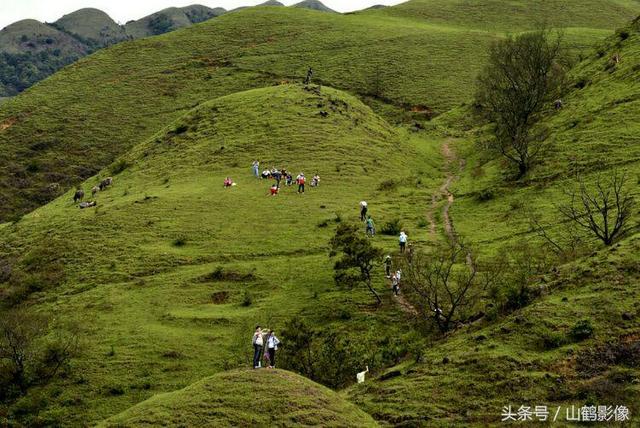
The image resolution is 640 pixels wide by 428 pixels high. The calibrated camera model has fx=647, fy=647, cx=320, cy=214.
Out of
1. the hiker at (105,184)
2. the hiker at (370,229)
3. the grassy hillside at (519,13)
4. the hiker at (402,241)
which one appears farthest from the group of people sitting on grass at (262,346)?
the grassy hillside at (519,13)

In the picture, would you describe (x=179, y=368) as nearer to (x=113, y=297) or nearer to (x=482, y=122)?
(x=113, y=297)

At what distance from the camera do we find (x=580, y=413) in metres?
21.9

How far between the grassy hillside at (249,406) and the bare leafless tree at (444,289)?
394 inches

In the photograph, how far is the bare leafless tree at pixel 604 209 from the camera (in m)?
34.3

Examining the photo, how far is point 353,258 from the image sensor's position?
38719 mm

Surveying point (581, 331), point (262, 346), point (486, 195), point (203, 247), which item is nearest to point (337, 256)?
point (203, 247)

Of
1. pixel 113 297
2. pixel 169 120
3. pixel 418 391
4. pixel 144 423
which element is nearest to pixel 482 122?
pixel 169 120

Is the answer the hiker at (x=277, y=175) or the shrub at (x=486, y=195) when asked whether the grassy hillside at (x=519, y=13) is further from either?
the hiker at (x=277, y=175)

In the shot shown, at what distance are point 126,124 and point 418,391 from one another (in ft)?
277

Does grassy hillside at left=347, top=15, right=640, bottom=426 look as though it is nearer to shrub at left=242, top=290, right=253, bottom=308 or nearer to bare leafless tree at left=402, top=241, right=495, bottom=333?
bare leafless tree at left=402, top=241, right=495, bottom=333

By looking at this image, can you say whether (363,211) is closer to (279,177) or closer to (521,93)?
(279,177)

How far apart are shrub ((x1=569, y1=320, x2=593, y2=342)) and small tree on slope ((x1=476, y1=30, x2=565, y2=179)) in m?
31.4

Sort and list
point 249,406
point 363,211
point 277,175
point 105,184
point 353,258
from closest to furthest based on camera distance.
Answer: point 249,406 < point 353,258 < point 363,211 < point 277,175 < point 105,184

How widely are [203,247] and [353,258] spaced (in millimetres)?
13932
